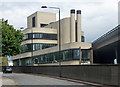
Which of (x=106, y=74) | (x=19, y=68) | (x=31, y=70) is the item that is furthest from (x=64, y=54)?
(x=106, y=74)

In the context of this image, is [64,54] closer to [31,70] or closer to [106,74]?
[31,70]

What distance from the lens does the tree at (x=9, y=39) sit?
1313 inches

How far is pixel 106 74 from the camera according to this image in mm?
20641

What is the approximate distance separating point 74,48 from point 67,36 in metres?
21.6

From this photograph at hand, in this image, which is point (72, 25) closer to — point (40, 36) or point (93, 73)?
point (40, 36)

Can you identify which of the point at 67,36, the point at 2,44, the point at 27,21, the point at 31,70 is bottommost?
the point at 31,70

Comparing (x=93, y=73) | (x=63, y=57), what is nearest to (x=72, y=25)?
(x=63, y=57)

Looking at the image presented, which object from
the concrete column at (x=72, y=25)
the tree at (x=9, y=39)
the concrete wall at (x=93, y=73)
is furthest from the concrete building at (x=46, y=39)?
the concrete wall at (x=93, y=73)

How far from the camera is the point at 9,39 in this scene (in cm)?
3422

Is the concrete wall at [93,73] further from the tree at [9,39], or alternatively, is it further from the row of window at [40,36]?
the row of window at [40,36]

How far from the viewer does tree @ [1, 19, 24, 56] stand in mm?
33353

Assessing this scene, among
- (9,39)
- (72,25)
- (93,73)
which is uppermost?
(72,25)

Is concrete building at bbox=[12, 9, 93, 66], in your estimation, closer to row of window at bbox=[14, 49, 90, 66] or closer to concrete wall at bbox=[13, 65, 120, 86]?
row of window at bbox=[14, 49, 90, 66]

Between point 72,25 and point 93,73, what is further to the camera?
point 72,25
